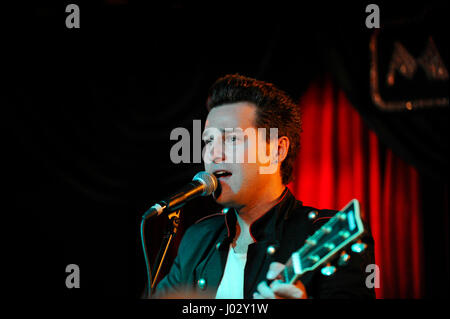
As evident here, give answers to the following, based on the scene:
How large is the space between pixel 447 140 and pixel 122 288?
289 cm

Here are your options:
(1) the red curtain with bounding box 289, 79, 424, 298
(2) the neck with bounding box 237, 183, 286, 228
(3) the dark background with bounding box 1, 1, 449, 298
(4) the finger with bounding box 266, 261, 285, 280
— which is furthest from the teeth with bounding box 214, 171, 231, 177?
(1) the red curtain with bounding box 289, 79, 424, 298

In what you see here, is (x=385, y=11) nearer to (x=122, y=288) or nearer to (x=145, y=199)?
(x=145, y=199)

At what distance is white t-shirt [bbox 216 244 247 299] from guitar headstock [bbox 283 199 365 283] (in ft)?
1.44

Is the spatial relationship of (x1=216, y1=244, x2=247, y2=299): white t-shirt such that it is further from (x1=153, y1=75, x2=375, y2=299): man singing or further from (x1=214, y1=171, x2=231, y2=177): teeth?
(x1=214, y1=171, x2=231, y2=177): teeth

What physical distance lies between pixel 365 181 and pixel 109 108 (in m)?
2.35

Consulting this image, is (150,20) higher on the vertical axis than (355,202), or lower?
higher

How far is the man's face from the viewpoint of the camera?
1900mm

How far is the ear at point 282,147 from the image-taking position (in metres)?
2.10

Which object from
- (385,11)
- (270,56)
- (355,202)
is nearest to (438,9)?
(385,11)

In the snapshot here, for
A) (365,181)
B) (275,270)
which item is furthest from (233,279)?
(365,181)

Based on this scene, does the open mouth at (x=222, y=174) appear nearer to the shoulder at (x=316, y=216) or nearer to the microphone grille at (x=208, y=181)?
the microphone grille at (x=208, y=181)

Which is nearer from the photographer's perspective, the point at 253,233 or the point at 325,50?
the point at 253,233

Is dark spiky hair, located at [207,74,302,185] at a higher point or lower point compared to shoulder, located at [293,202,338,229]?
higher

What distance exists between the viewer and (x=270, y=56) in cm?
327
